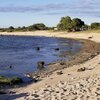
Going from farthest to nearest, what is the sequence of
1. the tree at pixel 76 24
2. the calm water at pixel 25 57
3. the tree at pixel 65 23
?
the tree at pixel 65 23
the tree at pixel 76 24
the calm water at pixel 25 57

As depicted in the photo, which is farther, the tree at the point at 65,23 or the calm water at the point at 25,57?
the tree at the point at 65,23

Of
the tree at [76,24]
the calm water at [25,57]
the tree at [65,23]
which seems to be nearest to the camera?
the calm water at [25,57]

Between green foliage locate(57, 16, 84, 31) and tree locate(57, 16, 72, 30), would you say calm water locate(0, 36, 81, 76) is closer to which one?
green foliage locate(57, 16, 84, 31)

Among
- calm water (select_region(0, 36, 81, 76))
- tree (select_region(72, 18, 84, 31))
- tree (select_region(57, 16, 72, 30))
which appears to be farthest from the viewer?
tree (select_region(57, 16, 72, 30))

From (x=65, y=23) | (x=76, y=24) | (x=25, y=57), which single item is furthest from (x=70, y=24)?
(x=25, y=57)

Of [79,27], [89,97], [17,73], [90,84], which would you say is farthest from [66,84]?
[79,27]

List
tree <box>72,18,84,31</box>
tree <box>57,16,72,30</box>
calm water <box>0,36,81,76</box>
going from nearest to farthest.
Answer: calm water <box>0,36,81,76</box>
tree <box>72,18,84,31</box>
tree <box>57,16,72,30</box>

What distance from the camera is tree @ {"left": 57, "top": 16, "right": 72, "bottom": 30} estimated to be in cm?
17802

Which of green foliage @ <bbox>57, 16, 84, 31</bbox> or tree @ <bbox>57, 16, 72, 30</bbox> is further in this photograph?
tree @ <bbox>57, 16, 72, 30</bbox>

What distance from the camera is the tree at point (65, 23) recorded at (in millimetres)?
178025

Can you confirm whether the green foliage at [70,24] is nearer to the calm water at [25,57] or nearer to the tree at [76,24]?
the tree at [76,24]

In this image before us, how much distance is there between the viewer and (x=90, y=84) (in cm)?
2248

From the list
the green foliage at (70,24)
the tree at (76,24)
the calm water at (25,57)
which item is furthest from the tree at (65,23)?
the calm water at (25,57)

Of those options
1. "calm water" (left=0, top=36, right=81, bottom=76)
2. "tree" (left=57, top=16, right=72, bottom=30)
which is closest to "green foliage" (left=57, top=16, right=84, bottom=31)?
"tree" (left=57, top=16, right=72, bottom=30)
